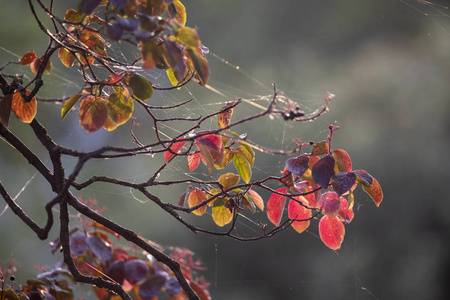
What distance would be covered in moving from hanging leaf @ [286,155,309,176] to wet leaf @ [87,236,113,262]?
46 centimetres

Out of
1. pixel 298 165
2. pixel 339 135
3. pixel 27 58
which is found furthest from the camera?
pixel 339 135

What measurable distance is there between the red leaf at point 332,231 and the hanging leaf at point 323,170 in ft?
0.52

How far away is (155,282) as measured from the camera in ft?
2.56

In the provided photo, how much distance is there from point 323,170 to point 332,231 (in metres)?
0.18

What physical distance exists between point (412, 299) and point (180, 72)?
7.42 feet

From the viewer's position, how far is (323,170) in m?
0.46

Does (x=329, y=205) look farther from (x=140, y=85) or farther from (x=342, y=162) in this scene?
(x=140, y=85)

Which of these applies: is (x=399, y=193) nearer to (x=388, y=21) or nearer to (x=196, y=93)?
(x=388, y=21)

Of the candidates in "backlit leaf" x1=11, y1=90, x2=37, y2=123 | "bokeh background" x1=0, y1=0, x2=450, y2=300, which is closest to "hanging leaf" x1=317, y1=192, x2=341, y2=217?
"backlit leaf" x1=11, y1=90, x2=37, y2=123

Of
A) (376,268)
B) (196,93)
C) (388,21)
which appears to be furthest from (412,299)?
(196,93)

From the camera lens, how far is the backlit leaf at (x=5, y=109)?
20.1 inches

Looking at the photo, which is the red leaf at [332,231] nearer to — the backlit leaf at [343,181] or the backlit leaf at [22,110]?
the backlit leaf at [343,181]

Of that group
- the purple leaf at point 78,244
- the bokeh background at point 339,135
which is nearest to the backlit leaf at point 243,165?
the purple leaf at point 78,244

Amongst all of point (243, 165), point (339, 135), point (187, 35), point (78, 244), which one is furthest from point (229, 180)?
point (339, 135)
